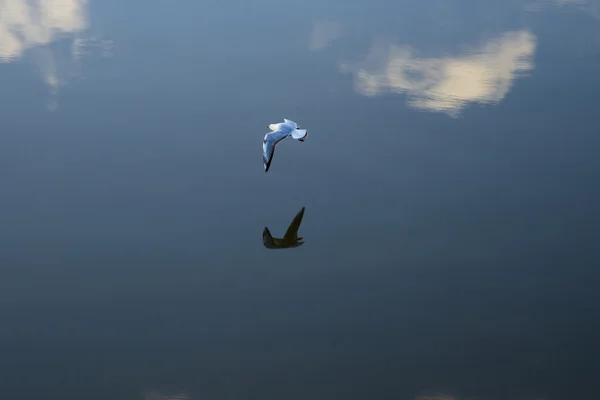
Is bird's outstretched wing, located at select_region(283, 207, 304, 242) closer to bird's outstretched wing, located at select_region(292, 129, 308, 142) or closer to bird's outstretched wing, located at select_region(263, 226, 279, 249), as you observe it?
bird's outstretched wing, located at select_region(263, 226, 279, 249)

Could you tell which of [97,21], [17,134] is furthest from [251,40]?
[17,134]

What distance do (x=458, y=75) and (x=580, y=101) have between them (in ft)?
3.08

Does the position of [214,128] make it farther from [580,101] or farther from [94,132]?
[580,101]

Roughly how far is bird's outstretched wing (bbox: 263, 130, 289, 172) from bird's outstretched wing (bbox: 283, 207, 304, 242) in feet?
1.54

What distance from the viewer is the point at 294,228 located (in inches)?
202

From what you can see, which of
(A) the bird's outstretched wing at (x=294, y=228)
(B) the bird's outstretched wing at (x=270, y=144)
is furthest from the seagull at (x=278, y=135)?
(A) the bird's outstretched wing at (x=294, y=228)

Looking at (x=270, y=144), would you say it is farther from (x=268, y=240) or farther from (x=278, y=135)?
(x=268, y=240)

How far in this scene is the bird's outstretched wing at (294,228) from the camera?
506cm

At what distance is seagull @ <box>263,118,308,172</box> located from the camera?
5.53 m

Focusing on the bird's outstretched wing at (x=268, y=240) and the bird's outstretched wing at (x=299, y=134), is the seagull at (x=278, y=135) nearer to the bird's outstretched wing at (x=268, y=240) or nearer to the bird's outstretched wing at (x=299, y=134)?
the bird's outstretched wing at (x=299, y=134)

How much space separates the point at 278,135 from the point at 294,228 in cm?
76

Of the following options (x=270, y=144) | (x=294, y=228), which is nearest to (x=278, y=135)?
(x=270, y=144)

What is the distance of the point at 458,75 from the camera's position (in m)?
6.98

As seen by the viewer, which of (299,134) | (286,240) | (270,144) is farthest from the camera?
(299,134)
